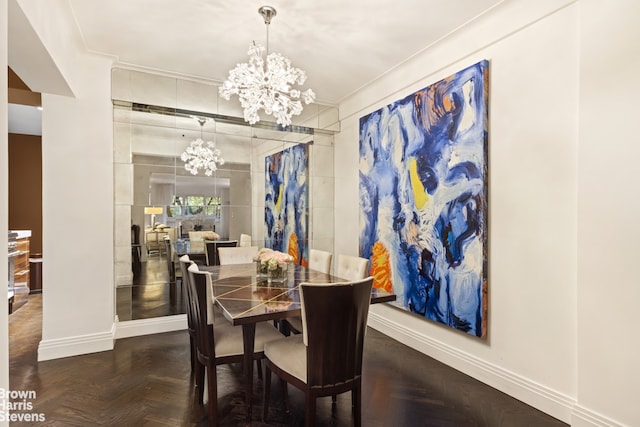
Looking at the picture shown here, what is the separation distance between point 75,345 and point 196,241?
1.55 meters

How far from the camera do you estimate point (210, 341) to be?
2191 millimetres

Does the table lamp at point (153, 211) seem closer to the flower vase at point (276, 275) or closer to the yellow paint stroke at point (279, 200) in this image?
the yellow paint stroke at point (279, 200)

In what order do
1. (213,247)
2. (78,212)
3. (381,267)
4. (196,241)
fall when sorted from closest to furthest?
(78,212)
(381,267)
(196,241)
(213,247)

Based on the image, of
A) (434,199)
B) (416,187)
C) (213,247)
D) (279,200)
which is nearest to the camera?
Result: (434,199)

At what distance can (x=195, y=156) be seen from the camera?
4.05m

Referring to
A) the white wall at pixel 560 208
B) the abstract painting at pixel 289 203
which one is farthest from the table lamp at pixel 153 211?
the white wall at pixel 560 208

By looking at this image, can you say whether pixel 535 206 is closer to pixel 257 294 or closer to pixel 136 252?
pixel 257 294

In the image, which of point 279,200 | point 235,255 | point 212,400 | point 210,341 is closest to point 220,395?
point 212,400

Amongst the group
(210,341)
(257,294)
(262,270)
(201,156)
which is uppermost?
(201,156)

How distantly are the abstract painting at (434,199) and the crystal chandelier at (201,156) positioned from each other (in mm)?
1926

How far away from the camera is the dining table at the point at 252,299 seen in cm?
197

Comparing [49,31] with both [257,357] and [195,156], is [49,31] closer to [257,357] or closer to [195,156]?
[195,156]

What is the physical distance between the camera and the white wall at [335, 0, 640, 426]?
195cm

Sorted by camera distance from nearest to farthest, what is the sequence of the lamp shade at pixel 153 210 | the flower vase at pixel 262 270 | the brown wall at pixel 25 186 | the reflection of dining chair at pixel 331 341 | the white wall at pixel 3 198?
the white wall at pixel 3 198, the reflection of dining chair at pixel 331 341, the flower vase at pixel 262 270, the lamp shade at pixel 153 210, the brown wall at pixel 25 186
